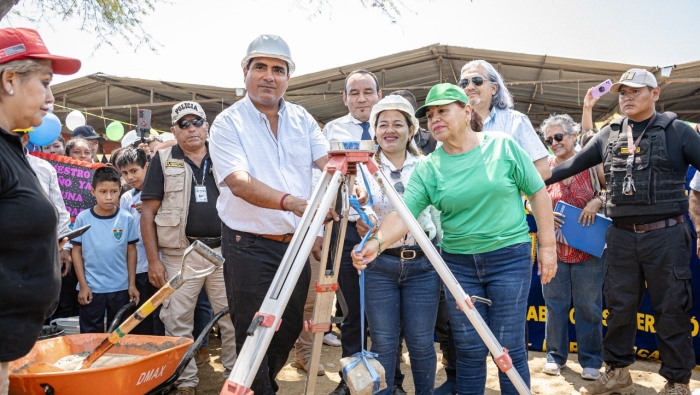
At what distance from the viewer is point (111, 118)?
1705 cm

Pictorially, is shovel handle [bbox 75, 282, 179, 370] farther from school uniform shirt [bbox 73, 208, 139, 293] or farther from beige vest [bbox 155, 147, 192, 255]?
school uniform shirt [bbox 73, 208, 139, 293]

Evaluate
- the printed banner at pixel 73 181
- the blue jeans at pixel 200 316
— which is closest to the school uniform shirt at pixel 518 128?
the blue jeans at pixel 200 316

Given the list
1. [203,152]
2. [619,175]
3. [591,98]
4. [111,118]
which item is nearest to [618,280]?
[619,175]

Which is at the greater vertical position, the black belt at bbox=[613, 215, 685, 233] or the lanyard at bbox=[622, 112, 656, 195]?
the lanyard at bbox=[622, 112, 656, 195]

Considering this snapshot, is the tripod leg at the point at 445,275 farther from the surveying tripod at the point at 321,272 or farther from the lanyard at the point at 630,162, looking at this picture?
the lanyard at the point at 630,162

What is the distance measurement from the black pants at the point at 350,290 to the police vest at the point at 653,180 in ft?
6.87

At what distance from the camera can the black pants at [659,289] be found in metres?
4.17

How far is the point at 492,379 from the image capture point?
502cm

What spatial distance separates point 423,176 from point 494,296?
0.82 m

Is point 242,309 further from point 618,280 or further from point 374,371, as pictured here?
point 618,280

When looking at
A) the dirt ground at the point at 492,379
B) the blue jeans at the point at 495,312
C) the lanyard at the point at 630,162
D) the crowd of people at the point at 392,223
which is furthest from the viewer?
the dirt ground at the point at 492,379

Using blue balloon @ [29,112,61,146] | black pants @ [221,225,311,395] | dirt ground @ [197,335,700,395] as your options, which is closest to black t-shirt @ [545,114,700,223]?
dirt ground @ [197,335,700,395]

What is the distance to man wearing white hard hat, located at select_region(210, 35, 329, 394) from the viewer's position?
323 centimetres

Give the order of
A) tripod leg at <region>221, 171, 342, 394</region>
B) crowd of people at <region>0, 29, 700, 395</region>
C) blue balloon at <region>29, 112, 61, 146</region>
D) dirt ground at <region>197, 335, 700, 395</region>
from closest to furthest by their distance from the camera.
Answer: tripod leg at <region>221, 171, 342, 394</region>
crowd of people at <region>0, 29, 700, 395</region>
dirt ground at <region>197, 335, 700, 395</region>
blue balloon at <region>29, 112, 61, 146</region>
